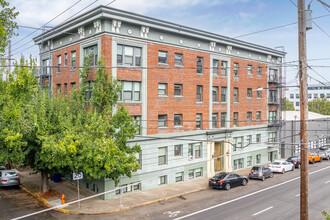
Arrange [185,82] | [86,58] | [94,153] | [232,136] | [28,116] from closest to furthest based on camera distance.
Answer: [94,153] < [28,116] < [86,58] < [185,82] < [232,136]

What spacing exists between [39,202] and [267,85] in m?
31.5

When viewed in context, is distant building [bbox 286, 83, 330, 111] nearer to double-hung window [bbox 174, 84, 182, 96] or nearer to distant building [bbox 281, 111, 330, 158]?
distant building [bbox 281, 111, 330, 158]

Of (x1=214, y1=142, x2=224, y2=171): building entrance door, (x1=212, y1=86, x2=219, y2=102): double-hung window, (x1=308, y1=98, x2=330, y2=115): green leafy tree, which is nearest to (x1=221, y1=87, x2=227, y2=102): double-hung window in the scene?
(x1=212, y1=86, x2=219, y2=102): double-hung window

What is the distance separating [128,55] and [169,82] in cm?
494

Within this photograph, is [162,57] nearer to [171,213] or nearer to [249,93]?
[171,213]

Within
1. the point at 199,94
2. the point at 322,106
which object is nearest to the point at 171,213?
the point at 199,94

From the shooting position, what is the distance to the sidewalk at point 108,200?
2070 cm

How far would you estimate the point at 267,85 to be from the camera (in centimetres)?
4016

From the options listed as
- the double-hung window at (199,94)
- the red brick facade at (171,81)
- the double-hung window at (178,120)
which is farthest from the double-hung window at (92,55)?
the double-hung window at (199,94)

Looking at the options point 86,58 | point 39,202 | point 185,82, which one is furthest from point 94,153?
point 185,82

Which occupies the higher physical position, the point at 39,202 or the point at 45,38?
the point at 45,38

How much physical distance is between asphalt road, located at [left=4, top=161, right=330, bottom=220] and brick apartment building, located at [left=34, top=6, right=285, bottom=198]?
2.60 metres

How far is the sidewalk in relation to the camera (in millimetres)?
20703

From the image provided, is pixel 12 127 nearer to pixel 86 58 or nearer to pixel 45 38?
pixel 86 58
